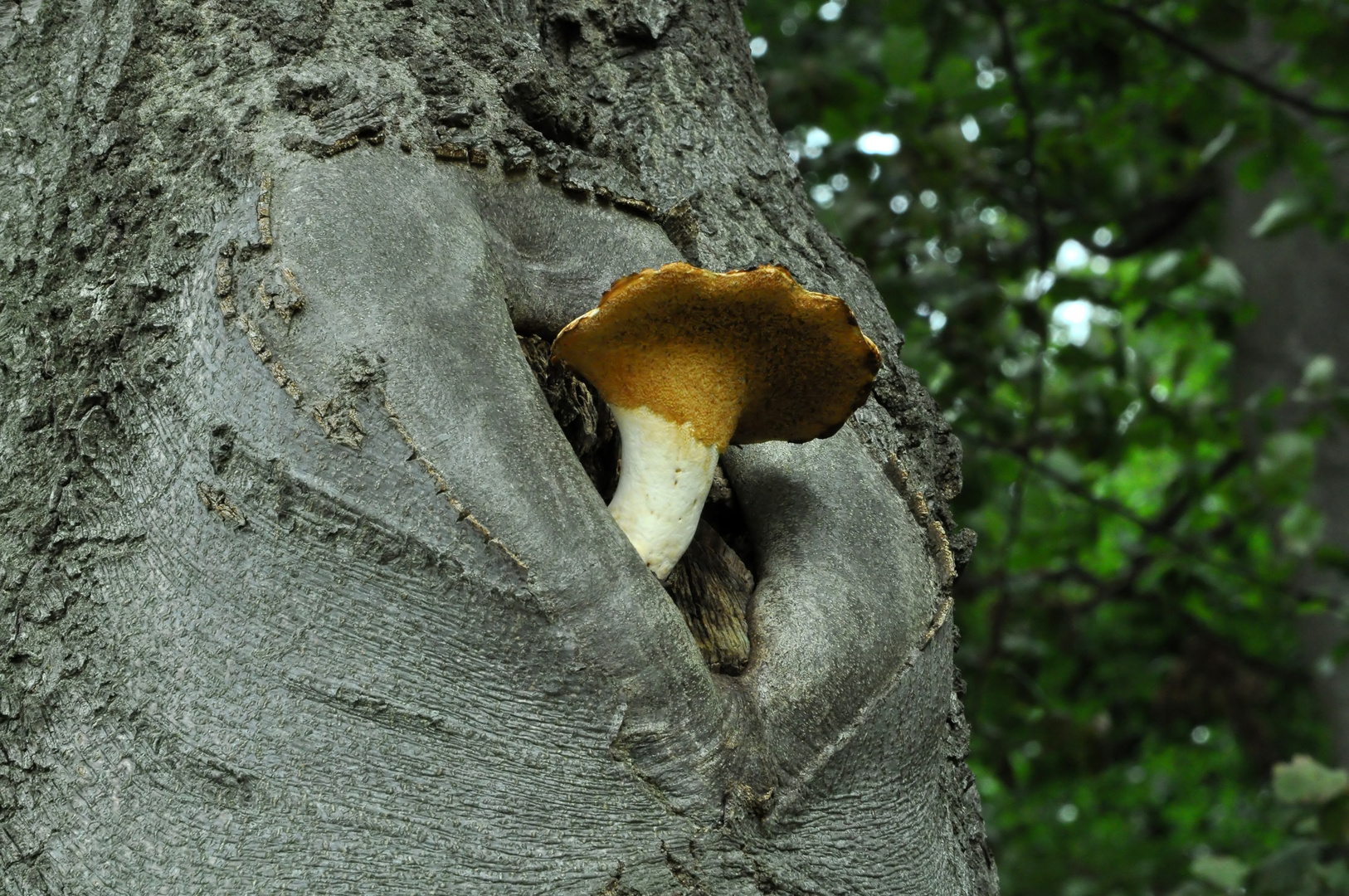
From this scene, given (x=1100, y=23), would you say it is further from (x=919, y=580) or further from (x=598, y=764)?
(x=598, y=764)

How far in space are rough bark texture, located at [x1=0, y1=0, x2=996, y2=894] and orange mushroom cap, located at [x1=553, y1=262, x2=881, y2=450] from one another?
10 cm

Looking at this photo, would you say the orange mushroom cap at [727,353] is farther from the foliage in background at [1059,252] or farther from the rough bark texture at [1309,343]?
the rough bark texture at [1309,343]

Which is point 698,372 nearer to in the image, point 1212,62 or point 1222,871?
point 1222,871

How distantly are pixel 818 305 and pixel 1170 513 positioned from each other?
5.37 m

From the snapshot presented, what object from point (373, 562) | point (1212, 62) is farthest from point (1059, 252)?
point (373, 562)

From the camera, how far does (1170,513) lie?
19.4ft

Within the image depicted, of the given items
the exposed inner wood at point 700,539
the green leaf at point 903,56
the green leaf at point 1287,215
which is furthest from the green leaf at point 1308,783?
the exposed inner wood at point 700,539

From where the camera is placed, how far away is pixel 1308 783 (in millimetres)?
3295

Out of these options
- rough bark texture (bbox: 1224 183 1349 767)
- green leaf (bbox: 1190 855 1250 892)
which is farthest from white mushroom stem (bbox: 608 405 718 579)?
rough bark texture (bbox: 1224 183 1349 767)

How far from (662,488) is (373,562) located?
1.06 feet

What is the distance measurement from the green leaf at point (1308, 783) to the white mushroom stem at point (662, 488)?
9.17 ft

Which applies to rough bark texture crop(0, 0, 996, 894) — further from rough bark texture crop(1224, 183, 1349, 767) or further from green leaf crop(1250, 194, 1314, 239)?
rough bark texture crop(1224, 183, 1349, 767)

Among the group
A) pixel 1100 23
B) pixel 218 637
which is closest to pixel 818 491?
pixel 218 637

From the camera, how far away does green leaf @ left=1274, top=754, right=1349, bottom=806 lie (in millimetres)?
3273
